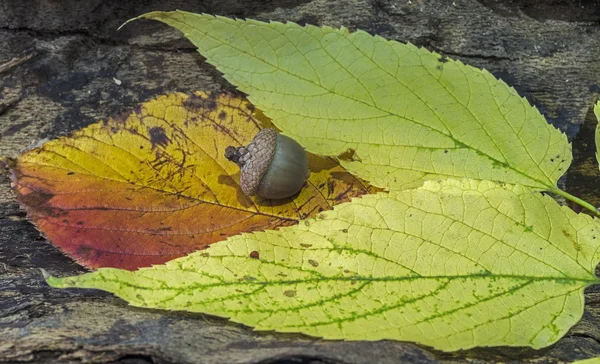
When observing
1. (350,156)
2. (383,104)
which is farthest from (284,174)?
(383,104)

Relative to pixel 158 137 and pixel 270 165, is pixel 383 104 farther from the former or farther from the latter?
pixel 158 137

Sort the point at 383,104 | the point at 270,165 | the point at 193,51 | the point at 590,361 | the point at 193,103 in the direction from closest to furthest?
the point at 590,361, the point at 383,104, the point at 270,165, the point at 193,103, the point at 193,51

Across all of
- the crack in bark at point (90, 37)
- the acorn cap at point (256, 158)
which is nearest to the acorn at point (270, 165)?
the acorn cap at point (256, 158)

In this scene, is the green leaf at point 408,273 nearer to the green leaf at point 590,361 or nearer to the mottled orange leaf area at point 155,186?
the green leaf at point 590,361

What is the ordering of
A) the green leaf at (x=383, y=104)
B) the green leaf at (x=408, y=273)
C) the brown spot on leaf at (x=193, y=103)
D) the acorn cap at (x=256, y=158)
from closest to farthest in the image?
1. the green leaf at (x=408, y=273)
2. the green leaf at (x=383, y=104)
3. the acorn cap at (x=256, y=158)
4. the brown spot on leaf at (x=193, y=103)

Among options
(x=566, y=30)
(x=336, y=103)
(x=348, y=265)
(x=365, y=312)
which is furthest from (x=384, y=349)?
(x=566, y=30)

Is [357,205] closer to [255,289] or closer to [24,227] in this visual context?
[255,289]
